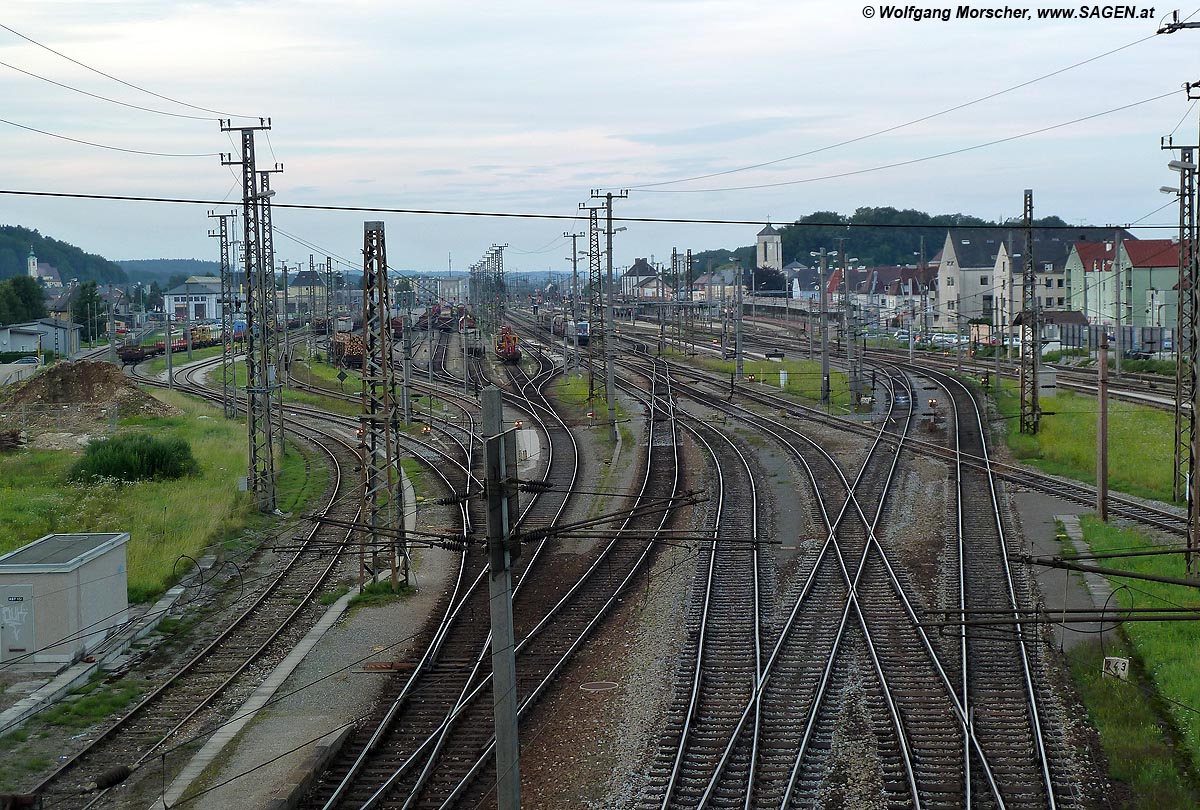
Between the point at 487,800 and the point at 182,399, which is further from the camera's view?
the point at 182,399

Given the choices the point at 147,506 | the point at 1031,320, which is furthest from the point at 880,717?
the point at 1031,320

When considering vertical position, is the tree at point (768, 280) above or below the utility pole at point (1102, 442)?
above

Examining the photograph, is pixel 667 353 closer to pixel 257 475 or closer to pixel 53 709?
pixel 257 475

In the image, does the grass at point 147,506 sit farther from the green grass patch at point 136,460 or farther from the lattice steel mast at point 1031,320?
the lattice steel mast at point 1031,320

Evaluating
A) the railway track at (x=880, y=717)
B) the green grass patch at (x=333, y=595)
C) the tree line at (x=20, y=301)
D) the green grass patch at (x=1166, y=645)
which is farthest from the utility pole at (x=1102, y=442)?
the tree line at (x=20, y=301)

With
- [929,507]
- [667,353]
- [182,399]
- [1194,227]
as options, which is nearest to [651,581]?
[929,507]

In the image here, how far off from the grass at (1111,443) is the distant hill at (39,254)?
6985 inches

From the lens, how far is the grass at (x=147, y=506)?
19859 mm

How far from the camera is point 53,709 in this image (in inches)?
515

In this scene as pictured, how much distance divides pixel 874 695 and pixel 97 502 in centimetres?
1682

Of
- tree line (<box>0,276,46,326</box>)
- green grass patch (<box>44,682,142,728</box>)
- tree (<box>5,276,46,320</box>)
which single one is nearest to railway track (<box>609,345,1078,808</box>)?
green grass patch (<box>44,682,142,728</box>)

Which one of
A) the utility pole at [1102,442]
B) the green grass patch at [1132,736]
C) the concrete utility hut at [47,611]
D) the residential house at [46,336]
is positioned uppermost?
the residential house at [46,336]

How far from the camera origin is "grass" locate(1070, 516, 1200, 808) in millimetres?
10477

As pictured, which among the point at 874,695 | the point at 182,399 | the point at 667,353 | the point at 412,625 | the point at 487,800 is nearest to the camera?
the point at 487,800
